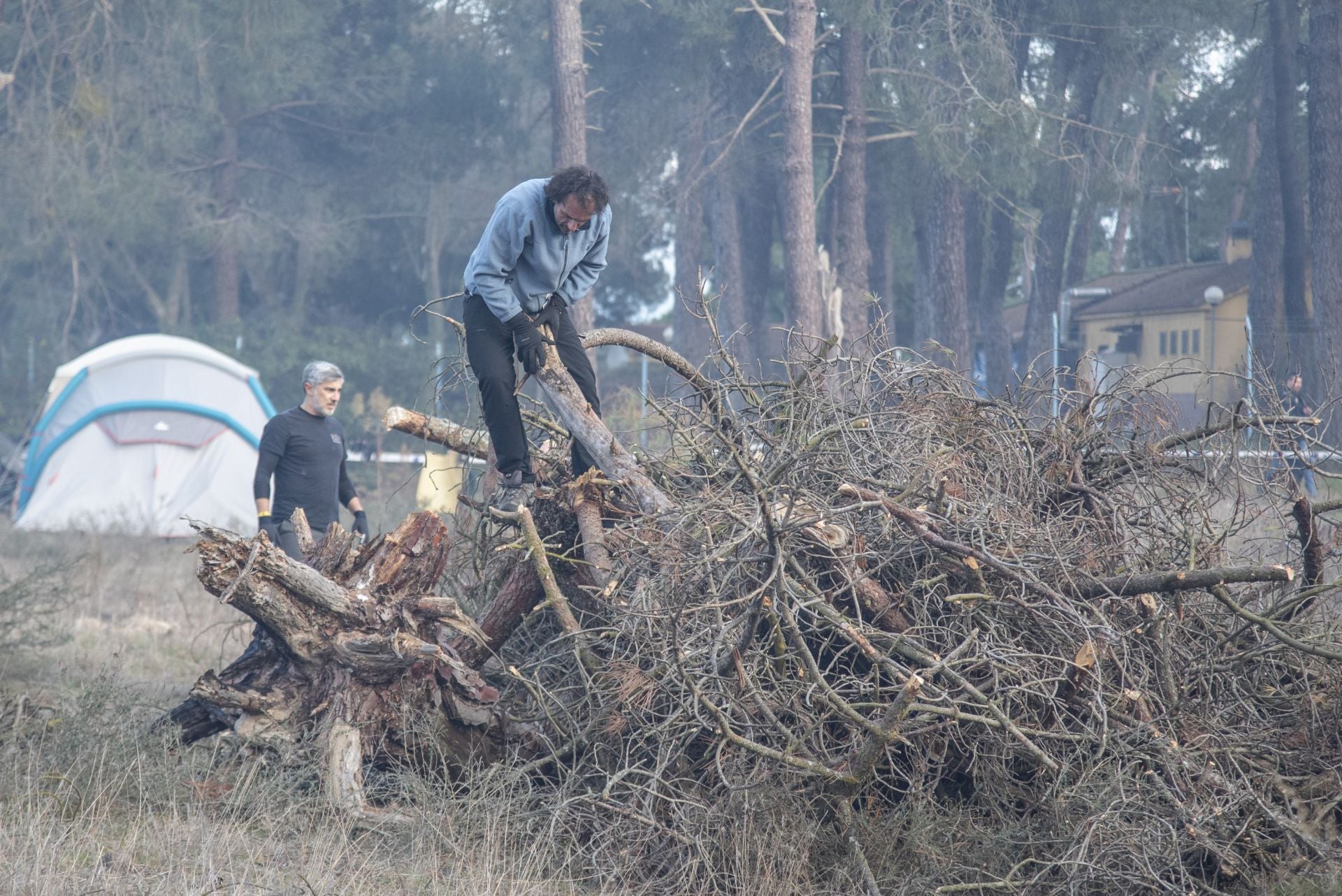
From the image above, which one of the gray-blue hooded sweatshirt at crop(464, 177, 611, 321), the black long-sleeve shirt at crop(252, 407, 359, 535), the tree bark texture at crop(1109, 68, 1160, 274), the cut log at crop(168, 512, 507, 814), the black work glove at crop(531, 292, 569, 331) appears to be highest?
the tree bark texture at crop(1109, 68, 1160, 274)

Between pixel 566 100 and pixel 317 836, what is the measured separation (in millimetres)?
12888

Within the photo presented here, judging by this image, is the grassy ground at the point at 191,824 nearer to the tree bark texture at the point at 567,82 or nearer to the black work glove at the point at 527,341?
the black work glove at the point at 527,341

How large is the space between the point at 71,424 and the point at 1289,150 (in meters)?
17.7

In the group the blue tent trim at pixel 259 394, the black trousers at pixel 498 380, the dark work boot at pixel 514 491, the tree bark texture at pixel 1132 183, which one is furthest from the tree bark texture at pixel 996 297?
the black trousers at pixel 498 380

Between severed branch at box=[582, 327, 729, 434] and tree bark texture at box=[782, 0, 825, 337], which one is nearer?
severed branch at box=[582, 327, 729, 434]

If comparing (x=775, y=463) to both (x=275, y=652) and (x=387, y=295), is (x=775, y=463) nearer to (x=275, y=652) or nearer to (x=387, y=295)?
(x=275, y=652)

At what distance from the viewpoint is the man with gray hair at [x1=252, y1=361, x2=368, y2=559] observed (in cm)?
674

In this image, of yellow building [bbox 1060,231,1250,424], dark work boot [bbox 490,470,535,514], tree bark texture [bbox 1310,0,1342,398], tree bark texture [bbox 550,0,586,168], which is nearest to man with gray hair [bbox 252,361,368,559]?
dark work boot [bbox 490,470,535,514]

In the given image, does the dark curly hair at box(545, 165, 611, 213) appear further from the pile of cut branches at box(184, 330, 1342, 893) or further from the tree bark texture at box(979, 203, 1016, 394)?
the tree bark texture at box(979, 203, 1016, 394)

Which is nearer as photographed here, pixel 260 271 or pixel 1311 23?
pixel 1311 23

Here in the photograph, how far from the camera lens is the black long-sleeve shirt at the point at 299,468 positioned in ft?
22.2

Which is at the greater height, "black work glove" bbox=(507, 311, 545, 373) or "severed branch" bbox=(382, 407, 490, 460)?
"black work glove" bbox=(507, 311, 545, 373)

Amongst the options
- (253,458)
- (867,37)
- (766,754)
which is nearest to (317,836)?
(766,754)

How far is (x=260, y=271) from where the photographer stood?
2623cm
